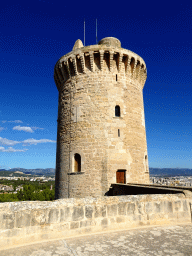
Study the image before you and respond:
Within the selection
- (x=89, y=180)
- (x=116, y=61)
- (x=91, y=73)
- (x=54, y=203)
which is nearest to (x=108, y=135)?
(x=89, y=180)

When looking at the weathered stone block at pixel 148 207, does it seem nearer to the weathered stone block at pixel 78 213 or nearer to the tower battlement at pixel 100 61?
the weathered stone block at pixel 78 213

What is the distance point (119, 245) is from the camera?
10.6 ft

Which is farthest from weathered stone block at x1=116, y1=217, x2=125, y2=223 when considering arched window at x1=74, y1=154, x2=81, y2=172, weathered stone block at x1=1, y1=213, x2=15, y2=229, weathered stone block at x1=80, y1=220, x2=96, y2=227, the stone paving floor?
arched window at x1=74, y1=154, x2=81, y2=172

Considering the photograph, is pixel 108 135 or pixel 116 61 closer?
pixel 108 135

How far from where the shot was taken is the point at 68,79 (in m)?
12.5

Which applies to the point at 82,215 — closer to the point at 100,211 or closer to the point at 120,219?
the point at 100,211

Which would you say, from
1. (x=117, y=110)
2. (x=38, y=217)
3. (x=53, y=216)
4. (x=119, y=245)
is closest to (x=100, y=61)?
(x=117, y=110)

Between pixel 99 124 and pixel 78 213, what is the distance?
7.37 metres

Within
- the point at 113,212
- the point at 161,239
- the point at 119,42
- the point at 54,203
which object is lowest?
the point at 161,239

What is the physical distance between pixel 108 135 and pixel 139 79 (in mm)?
4947

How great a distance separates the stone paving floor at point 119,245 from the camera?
296cm

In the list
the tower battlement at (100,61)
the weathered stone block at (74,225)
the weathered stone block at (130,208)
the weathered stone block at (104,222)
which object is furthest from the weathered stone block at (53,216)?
the tower battlement at (100,61)

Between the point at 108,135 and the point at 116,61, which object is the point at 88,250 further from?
the point at 116,61

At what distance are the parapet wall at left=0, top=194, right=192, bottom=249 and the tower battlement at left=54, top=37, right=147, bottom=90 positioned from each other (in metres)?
8.84
